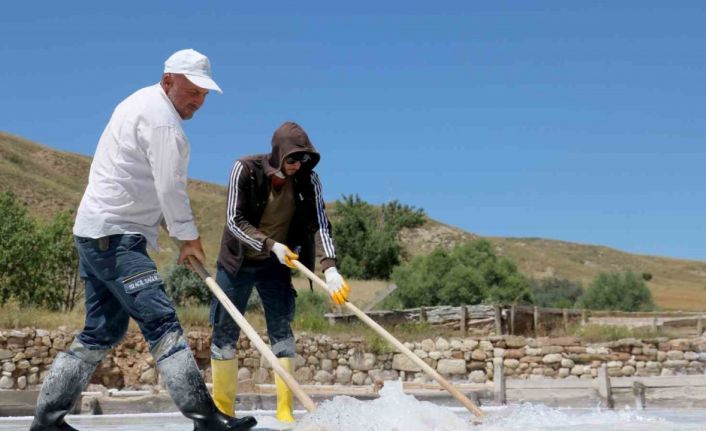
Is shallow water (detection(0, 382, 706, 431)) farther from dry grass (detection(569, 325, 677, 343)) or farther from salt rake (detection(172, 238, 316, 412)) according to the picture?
dry grass (detection(569, 325, 677, 343))

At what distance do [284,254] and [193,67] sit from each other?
139 centimetres

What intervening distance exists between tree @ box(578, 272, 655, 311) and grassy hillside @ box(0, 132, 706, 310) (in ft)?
47.8

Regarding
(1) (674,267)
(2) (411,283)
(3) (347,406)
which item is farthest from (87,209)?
(1) (674,267)

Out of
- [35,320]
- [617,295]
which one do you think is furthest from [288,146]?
[617,295]

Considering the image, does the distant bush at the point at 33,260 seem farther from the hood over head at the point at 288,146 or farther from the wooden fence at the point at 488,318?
the hood over head at the point at 288,146

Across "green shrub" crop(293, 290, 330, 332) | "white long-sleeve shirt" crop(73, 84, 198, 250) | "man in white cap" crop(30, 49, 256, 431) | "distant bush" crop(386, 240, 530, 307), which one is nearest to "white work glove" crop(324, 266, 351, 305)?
"man in white cap" crop(30, 49, 256, 431)

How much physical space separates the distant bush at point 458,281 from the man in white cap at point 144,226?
26.3 metres

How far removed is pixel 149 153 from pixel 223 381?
1.85m

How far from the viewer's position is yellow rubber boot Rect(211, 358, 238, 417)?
212 inches

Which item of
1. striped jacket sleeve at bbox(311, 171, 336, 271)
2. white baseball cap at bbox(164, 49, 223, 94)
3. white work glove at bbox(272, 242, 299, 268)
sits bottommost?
white work glove at bbox(272, 242, 299, 268)

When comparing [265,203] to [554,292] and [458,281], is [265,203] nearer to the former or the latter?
[458,281]

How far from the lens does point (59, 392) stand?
167 inches

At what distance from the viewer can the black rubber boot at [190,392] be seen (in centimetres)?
399

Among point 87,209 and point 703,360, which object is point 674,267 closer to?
point 703,360
